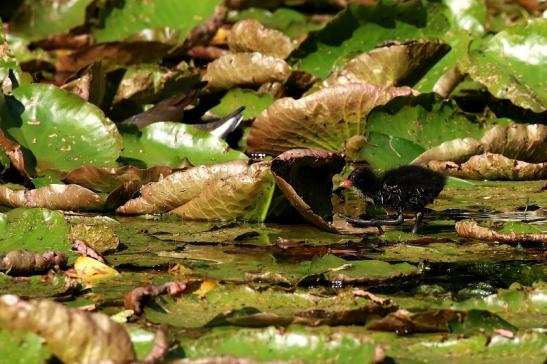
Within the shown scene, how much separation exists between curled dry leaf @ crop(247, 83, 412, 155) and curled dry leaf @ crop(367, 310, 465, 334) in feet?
6.93

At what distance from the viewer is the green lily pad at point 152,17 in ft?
20.1

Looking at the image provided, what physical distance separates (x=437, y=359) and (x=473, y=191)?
2082 millimetres

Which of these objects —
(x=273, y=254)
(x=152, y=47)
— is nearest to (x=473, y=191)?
(x=273, y=254)

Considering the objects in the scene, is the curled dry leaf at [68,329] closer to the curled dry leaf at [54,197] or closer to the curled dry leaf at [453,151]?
the curled dry leaf at [54,197]

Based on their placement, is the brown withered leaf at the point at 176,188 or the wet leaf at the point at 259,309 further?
the brown withered leaf at the point at 176,188

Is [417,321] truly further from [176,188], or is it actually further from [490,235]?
[176,188]

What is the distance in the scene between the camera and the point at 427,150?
15.5 ft

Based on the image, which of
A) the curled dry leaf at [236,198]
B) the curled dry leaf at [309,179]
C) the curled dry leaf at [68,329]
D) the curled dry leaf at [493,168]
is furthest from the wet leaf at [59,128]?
the curled dry leaf at [68,329]

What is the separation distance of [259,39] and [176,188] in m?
1.95

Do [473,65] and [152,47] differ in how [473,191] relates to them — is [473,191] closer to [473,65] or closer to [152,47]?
[473,65]

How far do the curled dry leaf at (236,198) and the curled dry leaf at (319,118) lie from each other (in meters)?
0.77

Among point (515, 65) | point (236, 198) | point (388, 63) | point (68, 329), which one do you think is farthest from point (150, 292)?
point (515, 65)

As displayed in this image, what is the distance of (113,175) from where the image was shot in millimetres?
4266

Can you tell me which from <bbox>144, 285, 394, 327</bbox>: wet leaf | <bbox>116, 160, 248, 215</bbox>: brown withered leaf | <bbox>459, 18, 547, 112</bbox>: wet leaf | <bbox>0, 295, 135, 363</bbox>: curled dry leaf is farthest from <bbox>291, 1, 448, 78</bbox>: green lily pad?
<bbox>0, 295, 135, 363</bbox>: curled dry leaf
